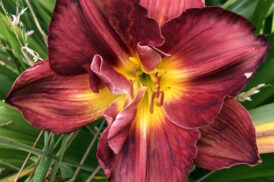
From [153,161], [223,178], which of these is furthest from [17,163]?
[223,178]

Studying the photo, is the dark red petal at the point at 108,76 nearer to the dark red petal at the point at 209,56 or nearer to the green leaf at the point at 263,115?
the dark red petal at the point at 209,56

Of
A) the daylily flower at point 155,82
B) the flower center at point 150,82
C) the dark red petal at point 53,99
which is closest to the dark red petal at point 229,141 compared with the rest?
Result: the daylily flower at point 155,82

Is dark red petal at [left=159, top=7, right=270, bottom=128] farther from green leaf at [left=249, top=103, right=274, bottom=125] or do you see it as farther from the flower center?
green leaf at [left=249, top=103, right=274, bottom=125]

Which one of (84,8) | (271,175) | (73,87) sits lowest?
(271,175)

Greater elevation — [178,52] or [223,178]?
[178,52]

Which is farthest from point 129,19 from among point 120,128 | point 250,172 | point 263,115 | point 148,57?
point 250,172

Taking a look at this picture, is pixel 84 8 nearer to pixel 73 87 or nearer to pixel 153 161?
pixel 73 87

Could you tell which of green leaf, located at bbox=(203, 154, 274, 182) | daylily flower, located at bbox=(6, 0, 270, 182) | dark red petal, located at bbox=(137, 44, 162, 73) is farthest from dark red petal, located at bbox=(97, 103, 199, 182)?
green leaf, located at bbox=(203, 154, 274, 182)

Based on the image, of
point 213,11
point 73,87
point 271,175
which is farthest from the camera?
point 271,175
